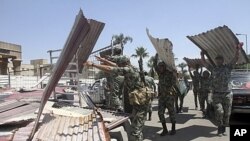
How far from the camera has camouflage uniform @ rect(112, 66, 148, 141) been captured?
18.9ft

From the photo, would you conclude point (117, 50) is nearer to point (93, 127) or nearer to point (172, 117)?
point (172, 117)

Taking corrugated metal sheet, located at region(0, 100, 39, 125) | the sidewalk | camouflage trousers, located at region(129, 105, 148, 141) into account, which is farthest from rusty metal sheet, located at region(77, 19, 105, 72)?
corrugated metal sheet, located at region(0, 100, 39, 125)

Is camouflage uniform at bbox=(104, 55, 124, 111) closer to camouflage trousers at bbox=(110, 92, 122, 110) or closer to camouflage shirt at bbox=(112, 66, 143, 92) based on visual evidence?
camouflage trousers at bbox=(110, 92, 122, 110)

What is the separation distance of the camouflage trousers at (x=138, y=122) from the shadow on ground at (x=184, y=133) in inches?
84.0

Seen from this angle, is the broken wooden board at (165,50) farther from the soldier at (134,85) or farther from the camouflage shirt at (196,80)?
the camouflage shirt at (196,80)

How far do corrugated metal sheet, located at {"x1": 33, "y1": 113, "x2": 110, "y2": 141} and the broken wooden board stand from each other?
3.68m

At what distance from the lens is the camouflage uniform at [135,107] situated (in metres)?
5.75

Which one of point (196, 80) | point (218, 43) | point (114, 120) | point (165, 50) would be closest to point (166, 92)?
point (165, 50)

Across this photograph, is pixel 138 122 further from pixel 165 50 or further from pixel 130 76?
pixel 165 50

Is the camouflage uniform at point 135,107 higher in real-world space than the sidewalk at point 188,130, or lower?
higher

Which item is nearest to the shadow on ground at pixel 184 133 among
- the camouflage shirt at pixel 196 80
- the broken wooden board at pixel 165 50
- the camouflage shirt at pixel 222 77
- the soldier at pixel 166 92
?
the soldier at pixel 166 92

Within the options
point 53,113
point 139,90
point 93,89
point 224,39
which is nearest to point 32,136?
point 53,113

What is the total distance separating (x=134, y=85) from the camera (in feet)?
19.8

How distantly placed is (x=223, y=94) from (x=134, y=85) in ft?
10.0
